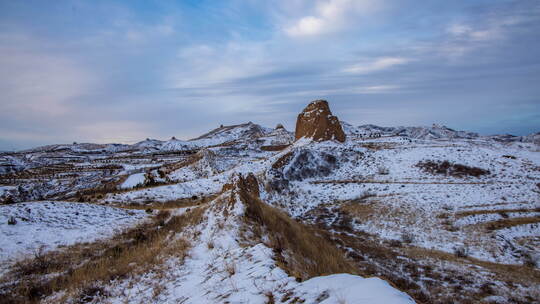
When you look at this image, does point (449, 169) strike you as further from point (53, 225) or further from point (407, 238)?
point (53, 225)

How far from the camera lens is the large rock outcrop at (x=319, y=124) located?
148ft

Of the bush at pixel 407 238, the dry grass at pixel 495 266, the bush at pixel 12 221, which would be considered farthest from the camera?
the bush at pixel 407 238

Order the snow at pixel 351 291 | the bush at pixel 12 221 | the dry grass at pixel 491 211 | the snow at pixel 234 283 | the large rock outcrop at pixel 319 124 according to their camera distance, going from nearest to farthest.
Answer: the snow at pixel 351 291, the snow at pixel 234 283, the bush at pixel 12 221, the dry grass at pixel 491 211, the large rock outcrop at pixel 319 124

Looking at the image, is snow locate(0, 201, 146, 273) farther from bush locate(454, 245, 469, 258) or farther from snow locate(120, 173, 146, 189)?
snow locate(120, 173, 146, 189)

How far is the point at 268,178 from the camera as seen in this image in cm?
2788

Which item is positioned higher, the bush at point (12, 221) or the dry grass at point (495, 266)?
the bush at point (12, 221)

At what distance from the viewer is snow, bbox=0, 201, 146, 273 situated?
30.2 feet

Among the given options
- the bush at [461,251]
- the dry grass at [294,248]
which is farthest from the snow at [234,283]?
the bush at [461,251]

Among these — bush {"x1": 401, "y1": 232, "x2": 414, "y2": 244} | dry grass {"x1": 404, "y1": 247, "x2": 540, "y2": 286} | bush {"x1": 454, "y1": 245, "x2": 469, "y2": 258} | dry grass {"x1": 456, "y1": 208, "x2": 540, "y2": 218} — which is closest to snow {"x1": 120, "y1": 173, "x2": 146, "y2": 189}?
bush {"x1": 401, "y1": 232, "x2": 414, "y2": 244}

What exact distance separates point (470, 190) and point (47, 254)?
28.1 m

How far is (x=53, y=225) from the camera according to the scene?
11367mm

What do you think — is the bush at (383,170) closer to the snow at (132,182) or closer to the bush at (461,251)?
the bush at (461,251)

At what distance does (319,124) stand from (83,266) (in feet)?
137

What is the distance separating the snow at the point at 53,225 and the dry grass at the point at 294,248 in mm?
7005
